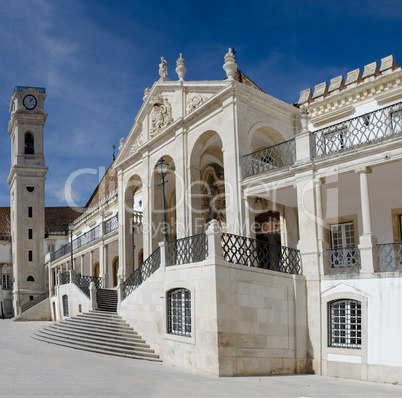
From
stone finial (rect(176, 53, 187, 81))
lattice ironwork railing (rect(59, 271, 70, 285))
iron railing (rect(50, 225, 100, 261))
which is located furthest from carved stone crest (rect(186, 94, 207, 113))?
iron railing (rect(50, 225, 100, 261))

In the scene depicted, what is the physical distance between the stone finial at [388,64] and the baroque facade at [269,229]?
0.08 metres

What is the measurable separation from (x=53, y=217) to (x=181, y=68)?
3564 centimetres

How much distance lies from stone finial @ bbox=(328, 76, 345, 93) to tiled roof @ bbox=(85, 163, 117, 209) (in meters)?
24.5

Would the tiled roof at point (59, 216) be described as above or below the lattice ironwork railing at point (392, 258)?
above

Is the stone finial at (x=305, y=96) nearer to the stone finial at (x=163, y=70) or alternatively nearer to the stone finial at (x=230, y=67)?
the stone finial at (x=230, y=67)

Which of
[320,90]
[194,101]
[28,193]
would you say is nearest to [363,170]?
[320,90]

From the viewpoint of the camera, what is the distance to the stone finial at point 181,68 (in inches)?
773

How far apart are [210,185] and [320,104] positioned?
5608mm

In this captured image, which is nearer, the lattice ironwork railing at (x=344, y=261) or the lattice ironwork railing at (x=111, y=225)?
the lattice ironwork railing at (x=344, y=261)

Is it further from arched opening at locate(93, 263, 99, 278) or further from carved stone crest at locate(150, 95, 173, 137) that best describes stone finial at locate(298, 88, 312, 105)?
arched opening at locate(93, 263, 99, 278)

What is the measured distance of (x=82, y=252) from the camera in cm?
3384

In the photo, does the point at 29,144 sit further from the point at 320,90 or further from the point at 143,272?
the point at 320,90

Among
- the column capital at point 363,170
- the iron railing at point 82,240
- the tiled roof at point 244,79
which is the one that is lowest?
the iron railing at point 82,240

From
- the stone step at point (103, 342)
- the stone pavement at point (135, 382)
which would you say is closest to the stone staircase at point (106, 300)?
the stone step at point (103, 342)
